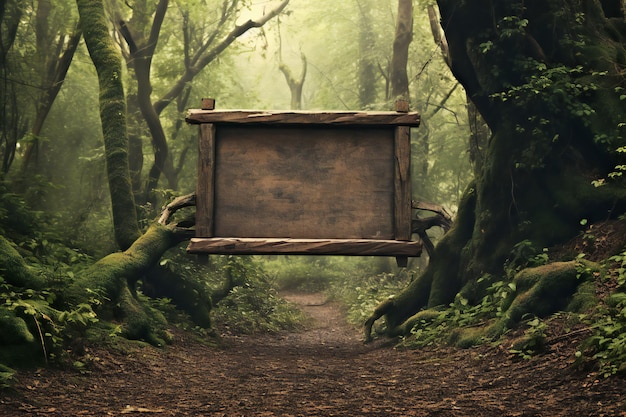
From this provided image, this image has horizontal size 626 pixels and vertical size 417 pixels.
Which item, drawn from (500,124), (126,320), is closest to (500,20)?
(500,124)

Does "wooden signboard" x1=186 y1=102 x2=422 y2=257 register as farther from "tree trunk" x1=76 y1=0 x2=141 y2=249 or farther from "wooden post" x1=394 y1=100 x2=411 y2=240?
"tree trunk" x1=76 y1=0 x2=141 y2=249

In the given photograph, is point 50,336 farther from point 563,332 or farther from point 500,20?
point 500,20

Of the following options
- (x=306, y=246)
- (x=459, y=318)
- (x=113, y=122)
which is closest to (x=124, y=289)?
(x=306, y=246)

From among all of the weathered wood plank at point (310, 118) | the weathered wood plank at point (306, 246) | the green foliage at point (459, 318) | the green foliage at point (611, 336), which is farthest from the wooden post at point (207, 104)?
the green foliage at point (611, 336)

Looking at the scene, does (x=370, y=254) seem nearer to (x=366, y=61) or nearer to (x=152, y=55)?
(x=152, y=55)

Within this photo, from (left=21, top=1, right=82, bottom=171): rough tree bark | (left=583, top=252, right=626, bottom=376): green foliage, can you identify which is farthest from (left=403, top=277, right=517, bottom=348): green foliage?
(left=21, top=1, right=82, bottom=171): rough tree bark

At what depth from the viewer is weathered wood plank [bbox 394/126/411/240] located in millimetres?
9242

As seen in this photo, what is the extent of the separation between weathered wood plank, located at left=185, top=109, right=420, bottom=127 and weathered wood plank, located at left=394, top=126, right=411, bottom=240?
0.62 feet

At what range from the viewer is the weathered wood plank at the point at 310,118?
9.23 metres

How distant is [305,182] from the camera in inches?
371

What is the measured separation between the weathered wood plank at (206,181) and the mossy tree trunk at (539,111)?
452cm

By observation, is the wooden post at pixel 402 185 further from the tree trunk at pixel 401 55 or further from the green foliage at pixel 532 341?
the tree trunk at pixel 401 55

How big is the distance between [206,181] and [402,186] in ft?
9.36

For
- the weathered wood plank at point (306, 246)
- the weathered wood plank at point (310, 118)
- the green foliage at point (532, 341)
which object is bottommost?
the green foliage at point (532, 341)
